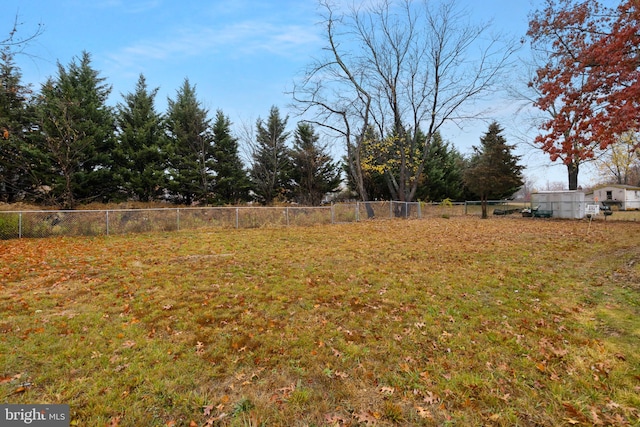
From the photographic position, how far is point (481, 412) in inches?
91.7

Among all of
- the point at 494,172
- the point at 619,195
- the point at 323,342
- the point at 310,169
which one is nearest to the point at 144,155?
the point at 310,169

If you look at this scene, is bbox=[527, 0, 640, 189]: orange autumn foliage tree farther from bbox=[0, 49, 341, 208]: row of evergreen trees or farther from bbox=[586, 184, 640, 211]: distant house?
bbox=[586, 184, 640, 211]: distant house

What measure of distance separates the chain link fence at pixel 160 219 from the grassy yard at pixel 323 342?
15.0ft

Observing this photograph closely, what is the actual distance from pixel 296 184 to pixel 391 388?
76.0ft

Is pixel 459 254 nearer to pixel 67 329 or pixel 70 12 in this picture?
pixel 67 329

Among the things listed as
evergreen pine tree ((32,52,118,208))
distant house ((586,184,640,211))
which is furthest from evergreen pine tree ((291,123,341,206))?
distant house ((586,184,640,211))

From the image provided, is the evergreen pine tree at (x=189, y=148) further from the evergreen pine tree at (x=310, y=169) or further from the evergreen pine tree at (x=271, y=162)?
the evergreen pine tree at (x=310, y=169)

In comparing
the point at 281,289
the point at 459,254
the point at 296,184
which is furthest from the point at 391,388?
the point at 296,184

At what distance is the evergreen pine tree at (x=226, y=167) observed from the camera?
22.1 m

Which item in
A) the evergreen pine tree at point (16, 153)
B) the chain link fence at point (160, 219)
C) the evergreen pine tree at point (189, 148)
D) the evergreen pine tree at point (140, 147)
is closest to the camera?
the chain link fence at point (160, 219)

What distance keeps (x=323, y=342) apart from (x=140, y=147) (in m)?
21.4

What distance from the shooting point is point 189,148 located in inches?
853

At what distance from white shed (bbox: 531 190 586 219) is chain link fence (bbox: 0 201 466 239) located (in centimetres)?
1284

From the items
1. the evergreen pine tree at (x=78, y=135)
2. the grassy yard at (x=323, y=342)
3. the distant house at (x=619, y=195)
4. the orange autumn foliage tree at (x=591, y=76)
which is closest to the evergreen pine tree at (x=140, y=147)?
the evergreen pine tree at (x=78, y=135)
